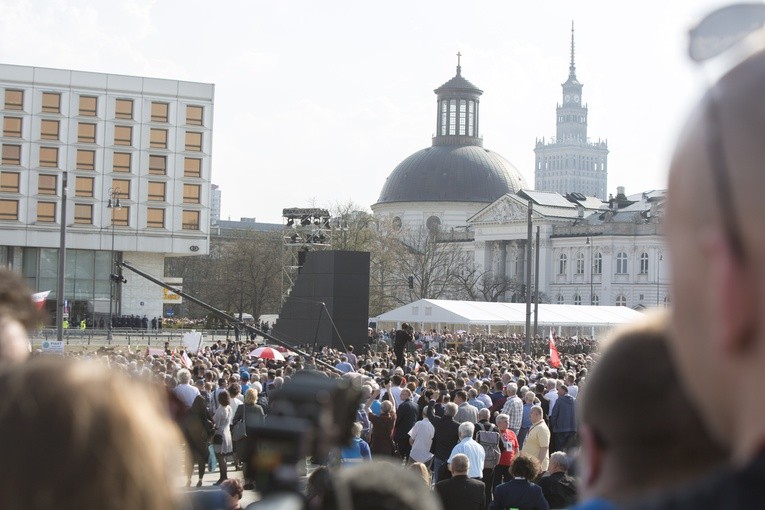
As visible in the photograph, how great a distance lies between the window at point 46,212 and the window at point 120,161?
4.14 meters

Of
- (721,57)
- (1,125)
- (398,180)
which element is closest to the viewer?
(721,57)

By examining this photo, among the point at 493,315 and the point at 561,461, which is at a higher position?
the point at 493,315

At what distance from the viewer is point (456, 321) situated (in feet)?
182

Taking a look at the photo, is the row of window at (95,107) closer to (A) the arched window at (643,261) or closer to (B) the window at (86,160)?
(B) the window at (86,160)

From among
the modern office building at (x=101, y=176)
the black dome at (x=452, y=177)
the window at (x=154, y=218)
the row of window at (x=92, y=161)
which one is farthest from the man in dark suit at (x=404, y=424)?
the black dome at (x=452, y=177)

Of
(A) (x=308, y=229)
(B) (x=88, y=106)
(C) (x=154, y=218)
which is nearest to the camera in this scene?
(A) (x=308, y=229)

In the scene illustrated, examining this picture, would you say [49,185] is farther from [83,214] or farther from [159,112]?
[159,112]

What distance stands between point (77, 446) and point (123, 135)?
7203 centimetres

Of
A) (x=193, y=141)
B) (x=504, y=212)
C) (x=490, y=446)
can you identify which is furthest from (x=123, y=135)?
(x=490, y=446)

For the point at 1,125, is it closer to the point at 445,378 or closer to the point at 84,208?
the point at 84,208

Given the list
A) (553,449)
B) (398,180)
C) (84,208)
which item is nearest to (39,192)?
(84,208)

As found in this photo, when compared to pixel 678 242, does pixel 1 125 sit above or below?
above

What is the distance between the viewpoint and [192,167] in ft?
241

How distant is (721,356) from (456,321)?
54.5 m
